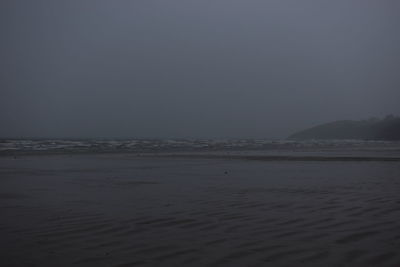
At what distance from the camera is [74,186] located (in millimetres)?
14281

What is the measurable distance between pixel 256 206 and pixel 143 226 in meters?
3.14

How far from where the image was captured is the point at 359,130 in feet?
527

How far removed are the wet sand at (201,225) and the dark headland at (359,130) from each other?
116 m

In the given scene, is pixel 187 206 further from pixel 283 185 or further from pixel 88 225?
pixel 283 185

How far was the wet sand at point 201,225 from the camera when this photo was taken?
5.71 meters

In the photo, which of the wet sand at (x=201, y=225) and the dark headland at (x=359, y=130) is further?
the dark headland at (x=359, y=130)

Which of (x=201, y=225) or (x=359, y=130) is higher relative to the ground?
(x=359, y=130)

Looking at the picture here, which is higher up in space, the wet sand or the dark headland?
the dark headland

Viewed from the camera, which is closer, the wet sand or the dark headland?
the wet sand

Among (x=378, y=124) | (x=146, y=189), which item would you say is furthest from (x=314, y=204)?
(x=378, y=124)

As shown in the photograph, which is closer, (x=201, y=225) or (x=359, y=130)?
(x=201, y=225)

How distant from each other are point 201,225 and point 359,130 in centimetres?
16263

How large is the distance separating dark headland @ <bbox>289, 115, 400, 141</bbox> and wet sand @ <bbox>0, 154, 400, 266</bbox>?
116137 millimetres

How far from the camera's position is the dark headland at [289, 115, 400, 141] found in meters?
129
